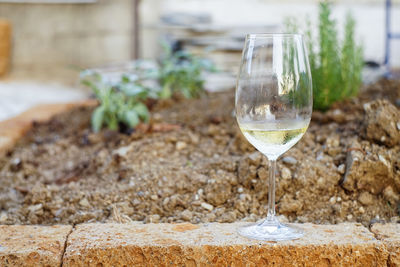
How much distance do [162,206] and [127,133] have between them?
0.97 m

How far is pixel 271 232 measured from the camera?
1.71 m

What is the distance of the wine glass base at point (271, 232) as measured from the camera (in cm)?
169

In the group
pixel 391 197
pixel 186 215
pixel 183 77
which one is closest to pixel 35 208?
pixel 186 215

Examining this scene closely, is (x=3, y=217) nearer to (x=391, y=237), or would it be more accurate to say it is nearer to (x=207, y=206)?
(x=207, y=206)

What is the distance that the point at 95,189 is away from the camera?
2373mm

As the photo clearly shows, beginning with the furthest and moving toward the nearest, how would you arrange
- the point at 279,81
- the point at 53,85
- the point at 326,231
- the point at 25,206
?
the point at 53,85 → the point at 25,206 → the point at 326,231 → the point at 279,81

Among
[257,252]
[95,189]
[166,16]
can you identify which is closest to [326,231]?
[257,252]

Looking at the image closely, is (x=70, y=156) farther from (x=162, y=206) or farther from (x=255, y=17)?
(x=255, y=17)

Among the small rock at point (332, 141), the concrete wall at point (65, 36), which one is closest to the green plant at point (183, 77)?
the small rock at point (332, 141)

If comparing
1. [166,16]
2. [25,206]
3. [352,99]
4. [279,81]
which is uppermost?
[166,16]

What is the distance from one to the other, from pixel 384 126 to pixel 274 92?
87 centimetres

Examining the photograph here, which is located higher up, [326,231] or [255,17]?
[255,17]

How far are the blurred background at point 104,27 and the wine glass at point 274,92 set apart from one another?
459 cm

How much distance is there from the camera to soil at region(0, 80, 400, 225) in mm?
2105
